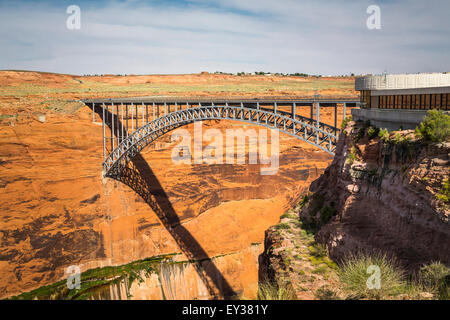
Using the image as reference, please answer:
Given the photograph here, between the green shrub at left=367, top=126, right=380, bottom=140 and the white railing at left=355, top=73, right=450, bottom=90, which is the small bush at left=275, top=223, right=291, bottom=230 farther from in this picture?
the white railing at left=355, top=73, right=450, bottom=90

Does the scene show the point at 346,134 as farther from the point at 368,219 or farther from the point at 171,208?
the point at 171,208

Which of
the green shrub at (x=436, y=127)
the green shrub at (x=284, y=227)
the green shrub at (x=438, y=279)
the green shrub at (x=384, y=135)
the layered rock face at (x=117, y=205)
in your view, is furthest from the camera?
the layered rock face at (x=117, y=205)

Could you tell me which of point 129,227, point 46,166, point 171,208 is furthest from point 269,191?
point 46,166

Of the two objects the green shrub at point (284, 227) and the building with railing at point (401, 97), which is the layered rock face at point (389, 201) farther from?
the green shrub at point (284, 227)

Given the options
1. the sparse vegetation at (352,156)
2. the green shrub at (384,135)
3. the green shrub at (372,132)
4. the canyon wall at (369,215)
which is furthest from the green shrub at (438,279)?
the green shrub at (372,132)

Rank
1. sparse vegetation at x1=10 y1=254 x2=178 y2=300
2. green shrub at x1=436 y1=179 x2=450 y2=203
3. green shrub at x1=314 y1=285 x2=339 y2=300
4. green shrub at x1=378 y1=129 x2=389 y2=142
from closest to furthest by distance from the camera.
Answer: green shrub at x1=436 y1=179 x2=450 y2=203, green shrub at x1=314 y1=285 x2=339 y2=300, green shrub at x1=378 y1=129 x2=389 y2=142, sparse vegetation at x1=10 y1=254 x2=178 y2=300

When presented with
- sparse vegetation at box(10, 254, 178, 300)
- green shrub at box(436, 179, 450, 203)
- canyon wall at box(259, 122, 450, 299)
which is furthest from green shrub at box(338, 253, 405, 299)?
sparse vegetation at box(10, 254, 178, 300)
